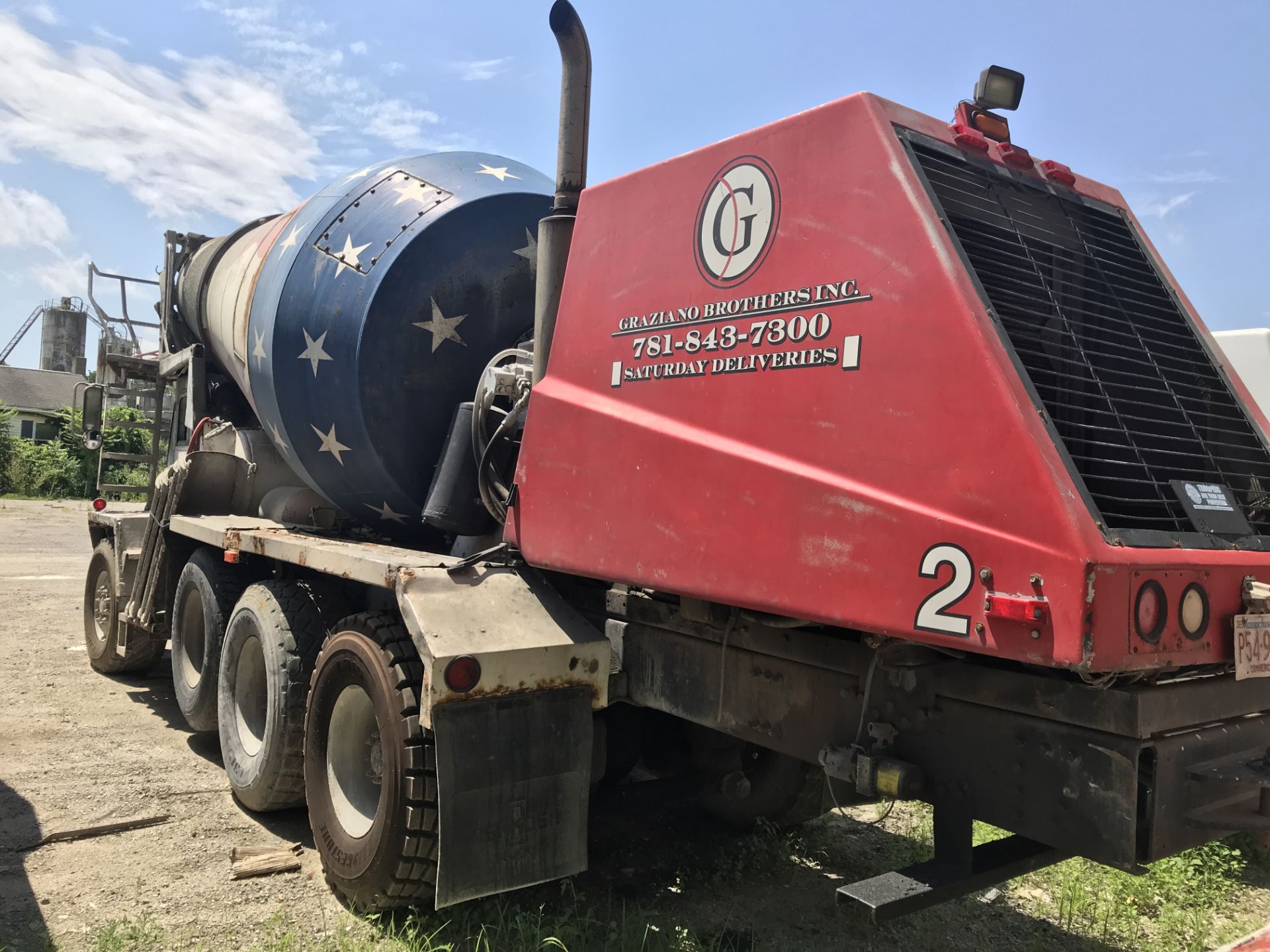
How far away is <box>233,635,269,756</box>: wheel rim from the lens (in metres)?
5.17

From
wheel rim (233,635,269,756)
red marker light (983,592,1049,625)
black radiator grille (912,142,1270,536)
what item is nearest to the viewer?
red marker light (983,592,1049,625)

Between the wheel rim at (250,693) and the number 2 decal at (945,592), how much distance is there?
3981 millimetres

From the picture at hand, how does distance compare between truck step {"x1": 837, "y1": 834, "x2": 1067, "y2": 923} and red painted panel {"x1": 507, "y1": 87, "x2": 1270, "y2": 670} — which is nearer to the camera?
red painted panel {"x1": 507, "y1": 87, "x2": 1270, "y2": 670}

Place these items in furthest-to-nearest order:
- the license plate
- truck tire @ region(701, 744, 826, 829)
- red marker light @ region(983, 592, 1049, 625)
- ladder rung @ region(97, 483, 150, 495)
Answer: ladder rung @ region(97, 483, 150, 495) < truck tire @ region(701, 744, 826, 829) < the license plate < red marker light @ region(983, 592, 1049, 625)

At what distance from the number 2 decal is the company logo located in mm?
1048

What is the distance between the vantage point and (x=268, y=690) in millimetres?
4699

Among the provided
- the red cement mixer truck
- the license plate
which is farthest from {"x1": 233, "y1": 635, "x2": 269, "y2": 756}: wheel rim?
the license plate

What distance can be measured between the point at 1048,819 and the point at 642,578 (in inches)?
52.3

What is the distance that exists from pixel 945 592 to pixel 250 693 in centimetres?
424

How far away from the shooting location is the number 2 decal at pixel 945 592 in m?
2.20

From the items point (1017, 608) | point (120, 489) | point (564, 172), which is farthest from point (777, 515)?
point (120, 489)

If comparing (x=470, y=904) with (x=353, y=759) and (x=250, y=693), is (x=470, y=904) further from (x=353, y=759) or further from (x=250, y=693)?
(x=250, y=693)

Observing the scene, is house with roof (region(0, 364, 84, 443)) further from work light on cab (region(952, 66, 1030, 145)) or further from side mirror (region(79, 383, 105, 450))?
work light on cab (region(952, 66, 1030, 145))

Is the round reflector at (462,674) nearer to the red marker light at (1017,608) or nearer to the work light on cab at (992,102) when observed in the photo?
the red marker light at (1017,608)
